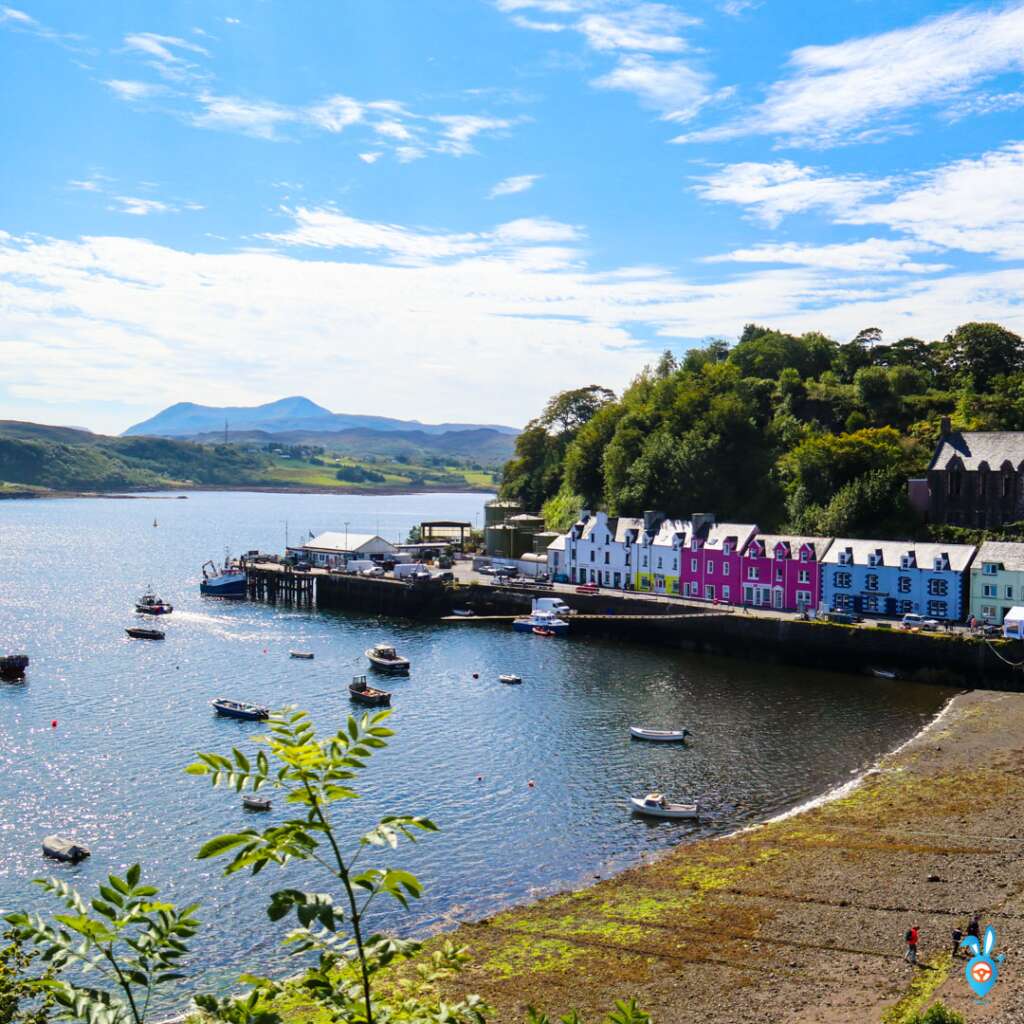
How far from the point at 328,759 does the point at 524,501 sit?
138998 mm

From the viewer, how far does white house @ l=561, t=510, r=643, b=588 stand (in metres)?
97.6

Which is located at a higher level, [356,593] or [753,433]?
[753,433]

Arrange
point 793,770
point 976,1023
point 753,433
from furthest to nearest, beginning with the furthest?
point 753,433 → point 793,770 → point 976,1023

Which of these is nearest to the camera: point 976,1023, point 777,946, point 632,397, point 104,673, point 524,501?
point 976,1023

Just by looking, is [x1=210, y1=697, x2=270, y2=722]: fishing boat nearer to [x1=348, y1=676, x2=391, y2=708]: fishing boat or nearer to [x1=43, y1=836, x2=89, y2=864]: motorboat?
[x1=348, y1=676, x2=391, y2=708]: fishing boat

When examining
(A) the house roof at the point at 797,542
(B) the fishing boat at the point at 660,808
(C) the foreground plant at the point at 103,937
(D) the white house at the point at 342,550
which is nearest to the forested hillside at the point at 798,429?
(A) the house roof at the point at 797,542

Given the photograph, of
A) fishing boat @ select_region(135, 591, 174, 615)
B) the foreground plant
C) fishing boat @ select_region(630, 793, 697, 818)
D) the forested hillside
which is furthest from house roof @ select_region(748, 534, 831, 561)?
the foreground plant

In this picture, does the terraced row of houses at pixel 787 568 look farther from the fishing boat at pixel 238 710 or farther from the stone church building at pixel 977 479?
the fishing boat at pixel 238 710

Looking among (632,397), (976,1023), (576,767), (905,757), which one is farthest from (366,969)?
(632,397)

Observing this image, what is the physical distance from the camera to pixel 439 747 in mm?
51312

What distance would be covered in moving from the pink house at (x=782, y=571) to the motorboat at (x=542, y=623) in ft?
51.2

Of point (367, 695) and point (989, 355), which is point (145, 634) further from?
point (989, 355)

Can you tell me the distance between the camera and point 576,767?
48.1 meters

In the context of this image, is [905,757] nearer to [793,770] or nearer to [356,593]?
[793,770]
